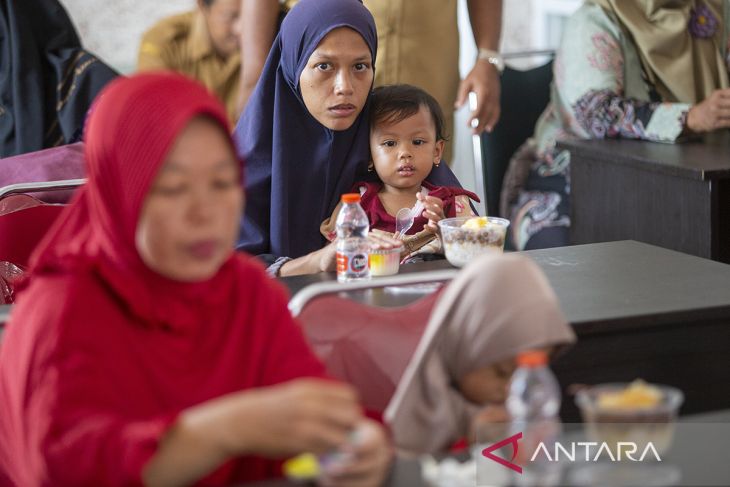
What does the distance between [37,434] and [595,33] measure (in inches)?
110

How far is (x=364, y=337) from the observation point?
1.56 m

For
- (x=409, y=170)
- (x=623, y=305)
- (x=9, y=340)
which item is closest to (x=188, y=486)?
(x=9, y=340)

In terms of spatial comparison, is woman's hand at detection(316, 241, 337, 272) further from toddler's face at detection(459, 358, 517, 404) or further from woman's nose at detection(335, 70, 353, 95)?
toddler's face at detection(459, 358, 517, 404)

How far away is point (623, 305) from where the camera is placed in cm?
180

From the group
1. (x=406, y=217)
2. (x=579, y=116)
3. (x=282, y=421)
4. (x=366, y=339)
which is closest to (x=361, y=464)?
(x=282, y=421)

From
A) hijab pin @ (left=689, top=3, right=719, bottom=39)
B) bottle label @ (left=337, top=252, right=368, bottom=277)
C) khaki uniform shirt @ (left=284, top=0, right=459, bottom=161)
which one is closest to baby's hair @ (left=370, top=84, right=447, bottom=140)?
bottle label @ (left=337, top=252, right=368, bottom=277)

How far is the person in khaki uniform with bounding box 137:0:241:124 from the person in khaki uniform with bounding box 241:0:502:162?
102cm

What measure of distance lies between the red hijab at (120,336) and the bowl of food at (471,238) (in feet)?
2.75

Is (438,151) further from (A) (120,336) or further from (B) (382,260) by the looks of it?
(A) (120,336)

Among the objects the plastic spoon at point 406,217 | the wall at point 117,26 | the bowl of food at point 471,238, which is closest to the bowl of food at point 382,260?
the bowl of food at point 471,238

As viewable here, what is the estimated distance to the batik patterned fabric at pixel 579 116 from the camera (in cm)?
334

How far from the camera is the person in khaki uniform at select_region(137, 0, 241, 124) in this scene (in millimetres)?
4207

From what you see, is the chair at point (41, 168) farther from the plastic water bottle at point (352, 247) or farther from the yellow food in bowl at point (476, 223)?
the yellow food in bowl at point (476, 223)

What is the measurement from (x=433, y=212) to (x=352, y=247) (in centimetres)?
28
